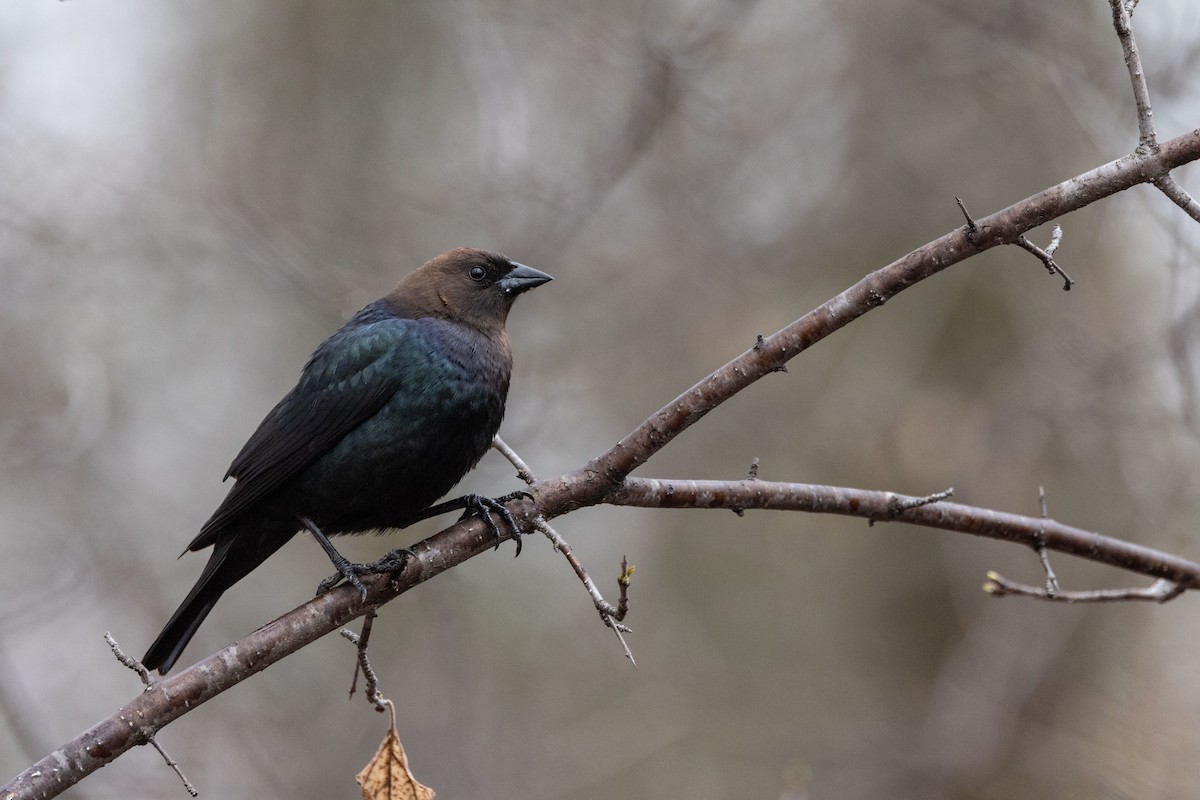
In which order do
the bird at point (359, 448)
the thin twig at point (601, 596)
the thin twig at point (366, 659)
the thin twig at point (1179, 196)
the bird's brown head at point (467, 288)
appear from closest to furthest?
the thin twig at point (1179, 196) → the thin twig at point (601, 596) → the thin twig at point (366, 659) → the bird at point (359, 448) → the bird's brown head at point (467, 288)

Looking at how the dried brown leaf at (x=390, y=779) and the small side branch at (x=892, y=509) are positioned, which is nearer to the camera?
the dried brown leaf at (x=390, y=779)

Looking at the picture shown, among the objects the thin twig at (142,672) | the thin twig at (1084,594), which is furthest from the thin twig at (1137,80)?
the thin twig at (142,672)

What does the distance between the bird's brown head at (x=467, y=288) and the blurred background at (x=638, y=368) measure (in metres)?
1.34

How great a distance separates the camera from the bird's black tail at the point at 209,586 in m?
3.45

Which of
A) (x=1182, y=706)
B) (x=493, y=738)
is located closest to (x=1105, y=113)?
(x=1182, y=706)

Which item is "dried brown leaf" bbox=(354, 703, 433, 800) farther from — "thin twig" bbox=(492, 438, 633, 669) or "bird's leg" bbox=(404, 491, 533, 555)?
"thin twig" bbox=(492, 438, 633, 669)

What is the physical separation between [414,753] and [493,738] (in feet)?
2.81

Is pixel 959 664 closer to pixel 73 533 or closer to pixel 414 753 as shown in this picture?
pixel 414 753

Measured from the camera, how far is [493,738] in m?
7.24

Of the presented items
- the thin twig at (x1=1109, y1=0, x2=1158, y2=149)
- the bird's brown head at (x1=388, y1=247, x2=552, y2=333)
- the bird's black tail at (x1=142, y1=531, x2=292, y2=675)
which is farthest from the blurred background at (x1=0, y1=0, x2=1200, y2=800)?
the thin twig at (x1=1109, y1=0, x2=1158, y2=149)

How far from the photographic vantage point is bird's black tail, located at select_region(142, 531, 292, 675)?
3.45 metres

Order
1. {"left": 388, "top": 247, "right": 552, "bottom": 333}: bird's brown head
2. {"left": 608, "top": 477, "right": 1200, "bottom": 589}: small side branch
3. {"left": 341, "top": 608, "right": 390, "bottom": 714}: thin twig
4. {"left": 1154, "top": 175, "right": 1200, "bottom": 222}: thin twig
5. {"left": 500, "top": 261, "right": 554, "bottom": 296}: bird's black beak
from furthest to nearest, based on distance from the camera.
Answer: {"left": 500, "top": 261, "right": 554, "bottom": 296}: bird's black beak < {"left": 388, "top": 247, "right": 552, "bottom": 333}: bird's brown head < {"left": 608, "top": 477, "right": 1200, "bottom": 589}: small side branch < {"left": 341, "top": 608, "right": 390, "bottom": 714}: thin twig < {"left": 1154, "top": 175, "right": 1200, "bottom": 222}: thin twig

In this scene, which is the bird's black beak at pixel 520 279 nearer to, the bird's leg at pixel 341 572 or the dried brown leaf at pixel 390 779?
the bird's leg at pixel 341 572

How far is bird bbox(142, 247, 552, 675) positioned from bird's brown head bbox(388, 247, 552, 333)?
15 cm
